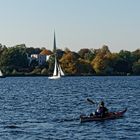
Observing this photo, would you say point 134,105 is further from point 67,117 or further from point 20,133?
point 20,133

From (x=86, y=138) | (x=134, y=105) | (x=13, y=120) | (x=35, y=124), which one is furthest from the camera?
(x=134, y=105)

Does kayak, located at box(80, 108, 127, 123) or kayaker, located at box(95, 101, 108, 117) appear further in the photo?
kayaker, located at box(95, 101, 108, 117)

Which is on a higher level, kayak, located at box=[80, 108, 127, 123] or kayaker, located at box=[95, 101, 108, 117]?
kayaker, located at box=[95, 101, 108, 117]

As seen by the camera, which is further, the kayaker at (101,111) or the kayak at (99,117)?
the kayaker at (101,111)

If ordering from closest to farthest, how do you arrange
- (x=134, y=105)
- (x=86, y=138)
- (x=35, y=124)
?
(x=86, y=138) → (x=35, y=124) → (x=134, y=105)

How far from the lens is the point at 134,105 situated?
76.1 m

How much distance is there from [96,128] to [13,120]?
9611 mm

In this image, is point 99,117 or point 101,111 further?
point 101,111

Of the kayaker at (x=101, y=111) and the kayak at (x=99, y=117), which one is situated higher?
the kayaker at (x=101, y=111)

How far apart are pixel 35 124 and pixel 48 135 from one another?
22.8ft

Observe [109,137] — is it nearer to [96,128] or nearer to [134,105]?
[96,128]

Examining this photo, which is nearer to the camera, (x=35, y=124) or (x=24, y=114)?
(x=35, y=124)

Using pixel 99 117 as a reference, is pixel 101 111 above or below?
above

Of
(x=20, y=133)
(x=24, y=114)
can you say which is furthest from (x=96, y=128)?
(x=24, y=114)
